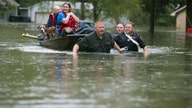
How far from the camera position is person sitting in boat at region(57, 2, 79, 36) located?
71.6 feet

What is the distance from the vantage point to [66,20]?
21844 mm

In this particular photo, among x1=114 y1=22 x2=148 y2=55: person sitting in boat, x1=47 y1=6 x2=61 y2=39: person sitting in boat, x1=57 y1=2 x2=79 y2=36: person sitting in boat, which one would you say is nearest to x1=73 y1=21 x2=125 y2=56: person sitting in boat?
x1=114 y1=22 x2=148 y2=55: person sitting in boat

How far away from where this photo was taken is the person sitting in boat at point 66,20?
21812 millimetres

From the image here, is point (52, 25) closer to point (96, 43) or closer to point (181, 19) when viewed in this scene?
point (96, 43)

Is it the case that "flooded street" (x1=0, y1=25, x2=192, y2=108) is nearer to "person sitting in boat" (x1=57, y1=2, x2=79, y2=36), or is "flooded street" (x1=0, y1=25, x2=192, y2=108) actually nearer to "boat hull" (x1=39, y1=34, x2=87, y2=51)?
"boat hull" (x1=39, y1=34, x2=87, y2=51)

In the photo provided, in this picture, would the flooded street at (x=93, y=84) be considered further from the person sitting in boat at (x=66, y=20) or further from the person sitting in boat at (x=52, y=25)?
the person sitting in boat at (x=52, y=25)

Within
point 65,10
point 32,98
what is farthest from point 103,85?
point 65,10

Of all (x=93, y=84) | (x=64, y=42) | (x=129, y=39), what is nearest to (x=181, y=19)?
(x=64, y=42)

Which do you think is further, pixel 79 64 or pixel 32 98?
pixel 79 64

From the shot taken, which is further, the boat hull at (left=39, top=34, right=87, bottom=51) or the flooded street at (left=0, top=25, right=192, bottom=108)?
the boat hull at (left=39, top=34, right=87, bottom=51)

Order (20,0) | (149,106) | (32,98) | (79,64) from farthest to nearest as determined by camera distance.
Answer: (20,0)
(79,64)
(32,98)
(149,106)

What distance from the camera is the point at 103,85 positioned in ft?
35.6

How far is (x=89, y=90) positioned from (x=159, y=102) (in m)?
1.51

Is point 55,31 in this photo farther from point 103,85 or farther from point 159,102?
point 159,102
